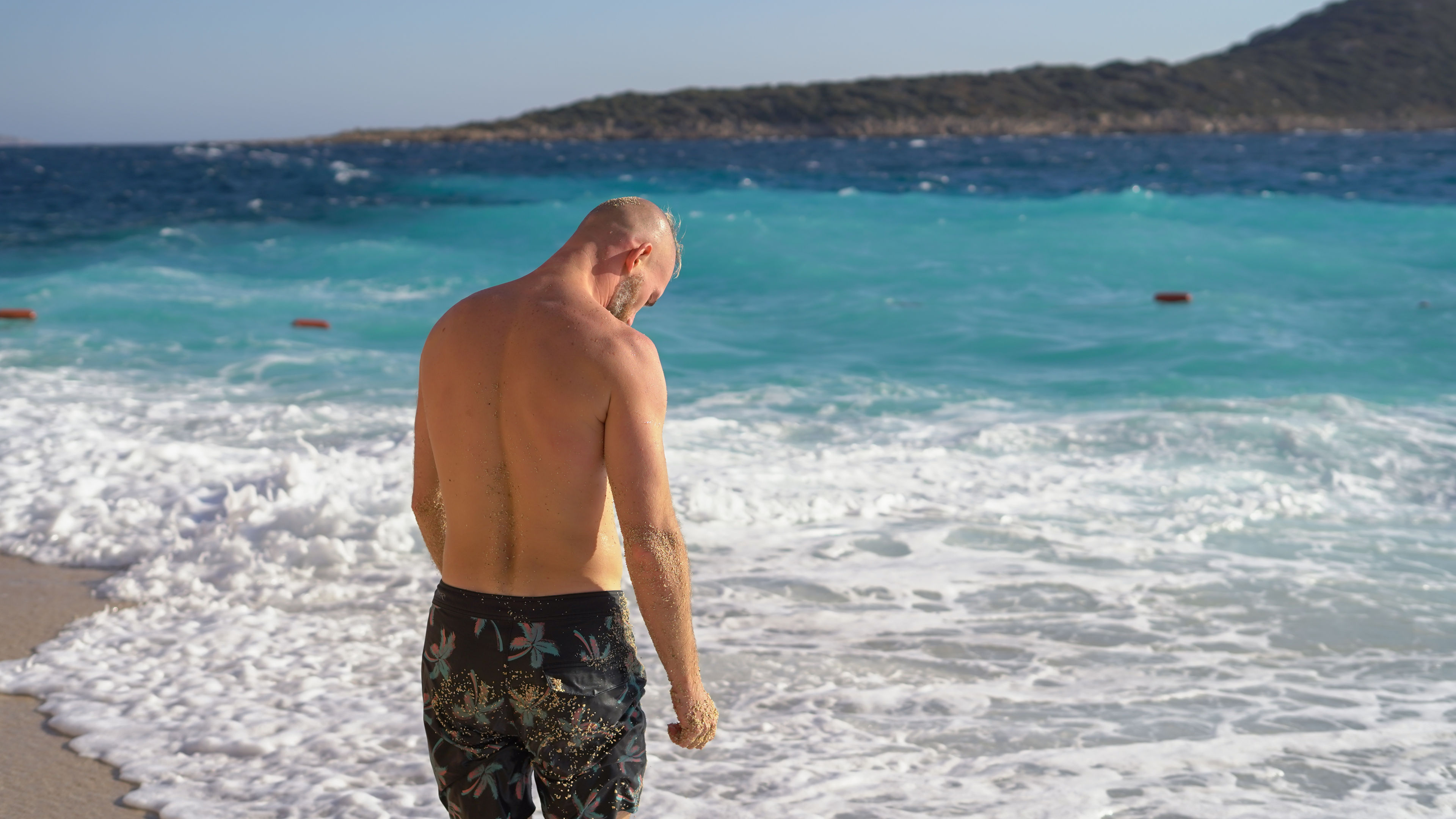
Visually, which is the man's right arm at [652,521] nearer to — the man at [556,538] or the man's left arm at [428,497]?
the man at [556,538]

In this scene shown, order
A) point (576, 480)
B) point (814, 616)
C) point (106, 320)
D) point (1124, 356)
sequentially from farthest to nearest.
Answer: point (106, 320)
point (1124, 356)
point (814, 616)
point (576, 480)

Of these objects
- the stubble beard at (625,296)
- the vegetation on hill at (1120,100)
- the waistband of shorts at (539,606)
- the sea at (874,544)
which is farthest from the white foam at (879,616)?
the vegetation on hill at (1120,100)

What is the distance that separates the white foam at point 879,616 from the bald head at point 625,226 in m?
2.02

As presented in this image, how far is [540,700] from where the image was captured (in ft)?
6.97

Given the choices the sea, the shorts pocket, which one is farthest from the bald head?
the sea

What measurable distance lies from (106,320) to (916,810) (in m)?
13.8

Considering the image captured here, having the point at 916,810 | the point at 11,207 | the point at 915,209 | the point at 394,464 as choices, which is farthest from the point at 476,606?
the point at 11,207

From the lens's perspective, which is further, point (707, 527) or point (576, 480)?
point (707, 527)

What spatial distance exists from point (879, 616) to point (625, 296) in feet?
11.0

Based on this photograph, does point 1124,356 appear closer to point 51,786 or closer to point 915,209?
point 51,786

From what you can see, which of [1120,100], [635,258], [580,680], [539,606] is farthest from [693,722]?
[1120,100]

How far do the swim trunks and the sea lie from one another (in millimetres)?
1369

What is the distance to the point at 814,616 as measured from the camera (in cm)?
522

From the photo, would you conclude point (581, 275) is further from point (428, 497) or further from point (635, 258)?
point (428, 497)
